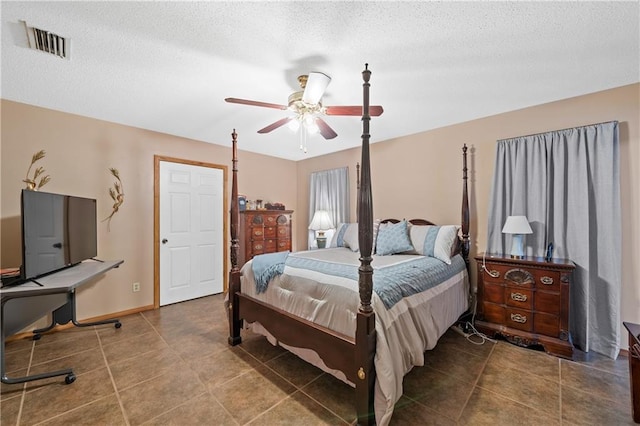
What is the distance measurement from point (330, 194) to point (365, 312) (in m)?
3.41

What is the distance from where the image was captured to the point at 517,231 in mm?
2670

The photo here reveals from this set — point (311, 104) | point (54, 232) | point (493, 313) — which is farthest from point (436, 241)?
point (54, 232)

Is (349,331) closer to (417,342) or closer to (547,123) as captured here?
(417,342)

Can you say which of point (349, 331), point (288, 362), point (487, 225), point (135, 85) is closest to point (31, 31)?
point (135, 85)

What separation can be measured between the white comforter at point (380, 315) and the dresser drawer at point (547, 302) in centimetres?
77

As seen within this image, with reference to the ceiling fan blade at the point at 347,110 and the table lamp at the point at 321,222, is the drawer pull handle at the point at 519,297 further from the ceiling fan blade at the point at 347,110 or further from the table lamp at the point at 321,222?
the table lamp at the point at 321,222

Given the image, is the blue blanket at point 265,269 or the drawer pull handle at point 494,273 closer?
the blue blanket at point 265,269

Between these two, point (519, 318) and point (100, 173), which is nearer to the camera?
point (519, 318)

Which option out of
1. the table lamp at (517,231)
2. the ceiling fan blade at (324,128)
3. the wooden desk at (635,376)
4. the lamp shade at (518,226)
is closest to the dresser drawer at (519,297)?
the table lamp at (517,231)

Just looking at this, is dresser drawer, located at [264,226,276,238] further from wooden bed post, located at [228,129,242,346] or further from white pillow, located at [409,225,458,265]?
white pillow, located at [409,225,458,265]

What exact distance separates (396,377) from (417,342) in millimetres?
366

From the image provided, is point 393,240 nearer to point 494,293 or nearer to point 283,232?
point 494,293

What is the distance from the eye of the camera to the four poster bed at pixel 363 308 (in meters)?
1.57

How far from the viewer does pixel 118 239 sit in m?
3.38
